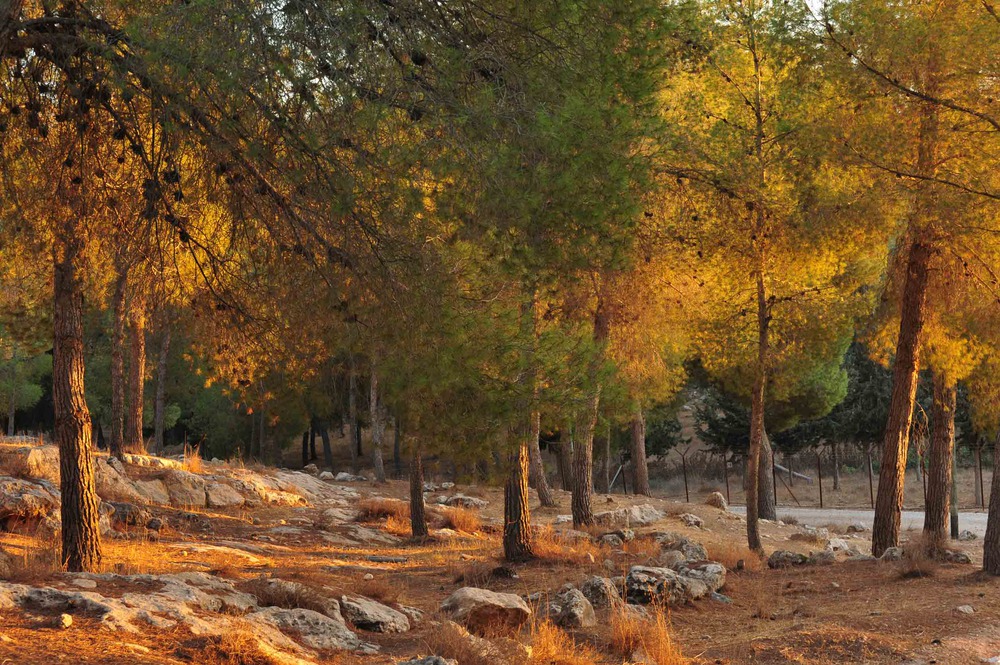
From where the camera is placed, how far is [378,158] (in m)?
6.53

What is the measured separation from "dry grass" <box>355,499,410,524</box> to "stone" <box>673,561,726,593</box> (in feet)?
27.8

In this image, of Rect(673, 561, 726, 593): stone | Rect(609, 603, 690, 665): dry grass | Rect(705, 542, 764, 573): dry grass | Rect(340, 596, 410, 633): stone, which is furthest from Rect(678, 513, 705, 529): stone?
Rect(340, 596, 410, 633): stone

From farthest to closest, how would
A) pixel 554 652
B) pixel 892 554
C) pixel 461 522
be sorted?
pixel 461 522
pixel 892 554
pixel 554 652

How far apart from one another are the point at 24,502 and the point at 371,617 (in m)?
5.98

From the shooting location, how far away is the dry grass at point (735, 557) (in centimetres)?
1483

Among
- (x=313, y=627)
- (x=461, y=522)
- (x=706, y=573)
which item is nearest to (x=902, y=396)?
(x=706, y=573)

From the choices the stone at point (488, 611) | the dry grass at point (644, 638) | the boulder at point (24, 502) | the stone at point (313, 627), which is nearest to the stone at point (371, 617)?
the stone at point (488, 611)

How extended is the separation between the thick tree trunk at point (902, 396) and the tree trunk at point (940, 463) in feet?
2.15

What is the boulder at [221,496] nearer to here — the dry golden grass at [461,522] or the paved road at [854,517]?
the dry golden grass at [461,522]

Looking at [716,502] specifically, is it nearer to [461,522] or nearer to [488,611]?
[461,522]

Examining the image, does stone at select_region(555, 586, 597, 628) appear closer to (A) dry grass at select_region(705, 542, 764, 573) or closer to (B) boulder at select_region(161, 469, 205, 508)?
(A) dry grass at select_region(705, 542, 764, 573)

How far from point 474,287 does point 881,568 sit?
7.73 metres

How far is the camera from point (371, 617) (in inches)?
360

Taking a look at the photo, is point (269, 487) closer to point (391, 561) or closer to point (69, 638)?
point (391, 561)
